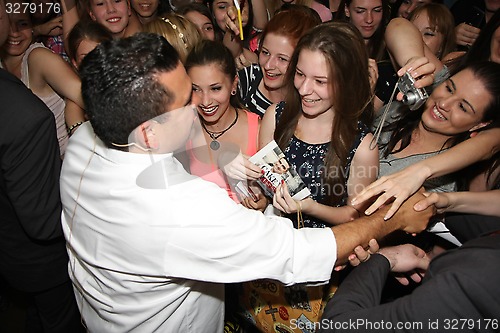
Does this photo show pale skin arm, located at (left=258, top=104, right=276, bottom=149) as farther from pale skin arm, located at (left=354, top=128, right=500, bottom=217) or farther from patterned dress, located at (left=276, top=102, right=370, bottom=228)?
pale skin arm, located at (left=354, top=128, right=500, bottom=217)

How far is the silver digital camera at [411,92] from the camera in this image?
171cm

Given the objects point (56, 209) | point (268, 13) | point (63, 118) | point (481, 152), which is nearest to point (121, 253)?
point (56, 209)

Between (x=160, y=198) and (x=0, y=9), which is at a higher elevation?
(x=0, y=9)

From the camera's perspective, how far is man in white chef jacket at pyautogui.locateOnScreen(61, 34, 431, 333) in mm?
1227

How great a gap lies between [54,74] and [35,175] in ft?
3.60

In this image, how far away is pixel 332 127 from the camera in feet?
6.53

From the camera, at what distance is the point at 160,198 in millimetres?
1238

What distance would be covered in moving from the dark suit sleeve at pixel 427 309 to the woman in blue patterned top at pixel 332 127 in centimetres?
63

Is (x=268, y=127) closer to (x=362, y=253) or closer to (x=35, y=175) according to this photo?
(x=362, y=253)

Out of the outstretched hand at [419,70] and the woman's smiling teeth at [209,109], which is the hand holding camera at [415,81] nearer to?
the outstretched hand at [419,70]

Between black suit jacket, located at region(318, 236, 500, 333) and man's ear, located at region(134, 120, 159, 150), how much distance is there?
0.80 meters

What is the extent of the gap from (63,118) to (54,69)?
364 millimetres

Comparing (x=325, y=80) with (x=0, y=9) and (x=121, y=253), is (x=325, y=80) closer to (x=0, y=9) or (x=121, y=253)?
(x=121, y=253)

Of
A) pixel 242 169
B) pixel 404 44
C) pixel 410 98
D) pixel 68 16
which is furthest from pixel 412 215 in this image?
pixel 68 16
